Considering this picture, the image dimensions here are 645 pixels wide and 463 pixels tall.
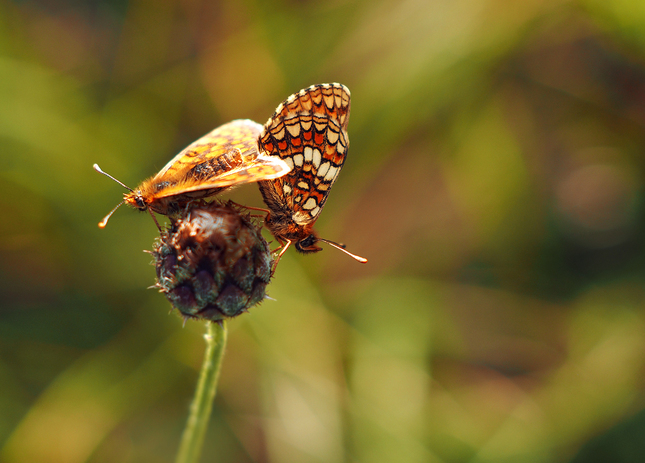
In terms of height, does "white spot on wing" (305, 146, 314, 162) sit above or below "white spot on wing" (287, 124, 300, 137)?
below

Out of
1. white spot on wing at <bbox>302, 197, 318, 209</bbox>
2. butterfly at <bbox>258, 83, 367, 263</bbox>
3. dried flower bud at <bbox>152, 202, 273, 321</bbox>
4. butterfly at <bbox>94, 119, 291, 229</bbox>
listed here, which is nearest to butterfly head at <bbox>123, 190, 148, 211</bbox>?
butterfly at <bbox>94, 119, 291, 229</bbox>

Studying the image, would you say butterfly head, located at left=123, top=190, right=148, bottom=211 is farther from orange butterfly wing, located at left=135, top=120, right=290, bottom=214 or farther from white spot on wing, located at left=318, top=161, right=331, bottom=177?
white spot on wing, located at left=318, top=161, right=331, bottom=177

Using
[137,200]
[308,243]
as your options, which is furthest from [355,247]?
[137,200]

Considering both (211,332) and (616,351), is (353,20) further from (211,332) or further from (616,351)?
(616,351)

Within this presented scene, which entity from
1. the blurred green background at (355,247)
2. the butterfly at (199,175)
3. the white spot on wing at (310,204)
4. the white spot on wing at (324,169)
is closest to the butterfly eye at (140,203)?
the butterfly at (199,175)

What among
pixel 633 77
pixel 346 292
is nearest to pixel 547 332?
pixel 346 292

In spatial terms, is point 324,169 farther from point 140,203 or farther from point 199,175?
point 140,203
